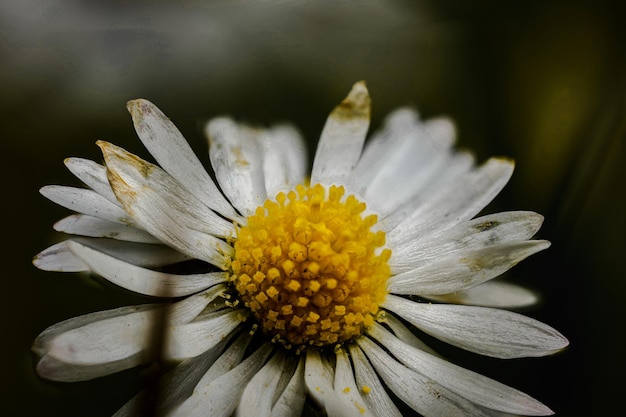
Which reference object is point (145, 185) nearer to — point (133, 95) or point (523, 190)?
point (133, 95)

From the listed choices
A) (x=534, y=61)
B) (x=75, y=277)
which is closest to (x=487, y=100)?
(x=534, y=61)

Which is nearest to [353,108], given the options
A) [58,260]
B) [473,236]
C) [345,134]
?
[345,134]

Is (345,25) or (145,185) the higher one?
(345,25)

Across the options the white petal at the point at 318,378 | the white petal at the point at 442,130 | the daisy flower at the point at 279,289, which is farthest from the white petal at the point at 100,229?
the white petal at the point at 442,130

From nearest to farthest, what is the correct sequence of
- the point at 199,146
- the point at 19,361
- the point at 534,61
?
the point at 19,361 < the point at 199,146 < the point at 534,61

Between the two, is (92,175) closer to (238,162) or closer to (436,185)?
(238,162)

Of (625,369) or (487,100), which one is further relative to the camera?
(487,100)

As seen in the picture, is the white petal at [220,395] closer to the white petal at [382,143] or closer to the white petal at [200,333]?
the white petal at [200,333]
